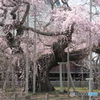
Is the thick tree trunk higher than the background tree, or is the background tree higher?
the background tree

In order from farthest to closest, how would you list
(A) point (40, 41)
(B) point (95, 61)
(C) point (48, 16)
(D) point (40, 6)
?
(B) point (95, 61)
(A) point (40, 41)
(C) point (48, 16)
(D) point (40, 6)

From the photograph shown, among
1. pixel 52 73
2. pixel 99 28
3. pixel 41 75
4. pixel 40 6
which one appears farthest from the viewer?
pixel 52 73

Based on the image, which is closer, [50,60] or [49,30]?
[49,30]

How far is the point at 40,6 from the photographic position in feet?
42.0

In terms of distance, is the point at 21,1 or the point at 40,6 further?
the point at 40,6

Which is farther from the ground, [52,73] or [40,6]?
[40,6]

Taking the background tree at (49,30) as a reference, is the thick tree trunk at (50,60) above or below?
below

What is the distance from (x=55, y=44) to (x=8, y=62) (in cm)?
470

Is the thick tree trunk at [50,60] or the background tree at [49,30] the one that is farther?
the thick tree trunk at [50,60]

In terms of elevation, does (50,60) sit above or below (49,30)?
below

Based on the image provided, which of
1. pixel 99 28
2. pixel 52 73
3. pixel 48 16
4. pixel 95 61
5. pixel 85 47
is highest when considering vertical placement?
pixel 48 16

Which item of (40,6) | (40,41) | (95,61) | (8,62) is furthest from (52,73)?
(8,62)

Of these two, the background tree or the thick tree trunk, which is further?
the thick tree trunk

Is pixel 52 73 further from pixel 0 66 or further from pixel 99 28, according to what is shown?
pixel 0 66
